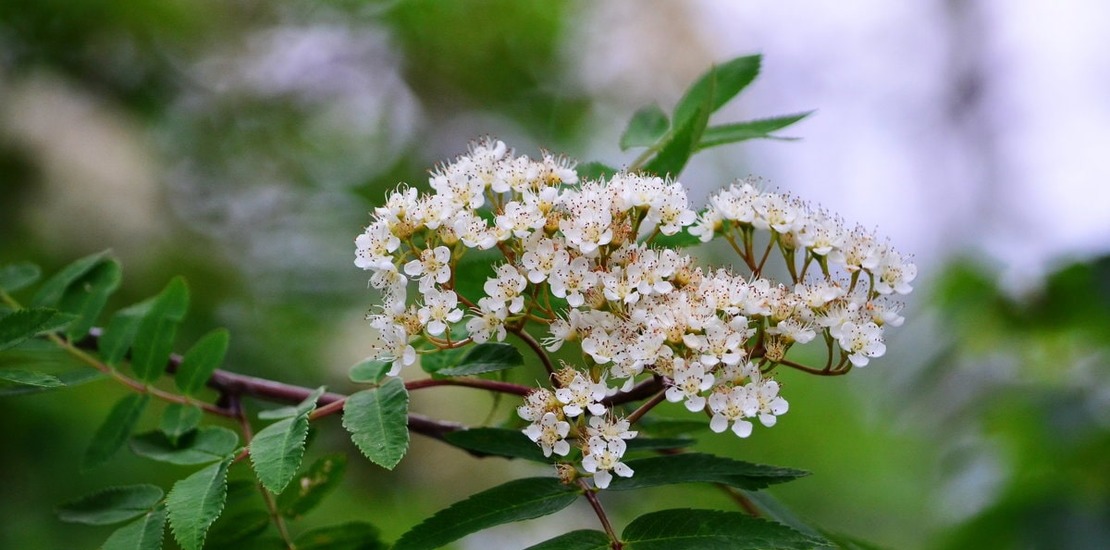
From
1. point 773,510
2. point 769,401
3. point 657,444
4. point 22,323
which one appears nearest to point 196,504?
point 22,323

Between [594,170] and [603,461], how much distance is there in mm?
494

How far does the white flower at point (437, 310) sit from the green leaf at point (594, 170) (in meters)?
0.32

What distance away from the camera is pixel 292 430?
1.11m

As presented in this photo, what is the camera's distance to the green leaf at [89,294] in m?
1.49

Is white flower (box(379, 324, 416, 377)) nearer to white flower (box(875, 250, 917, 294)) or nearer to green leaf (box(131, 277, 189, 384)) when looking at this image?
green leaf (box(131, 277, 189, 384))

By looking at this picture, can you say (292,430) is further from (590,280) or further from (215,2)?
(215,2)

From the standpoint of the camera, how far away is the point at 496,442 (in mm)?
1213

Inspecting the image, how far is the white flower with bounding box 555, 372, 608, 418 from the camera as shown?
3.54 ft

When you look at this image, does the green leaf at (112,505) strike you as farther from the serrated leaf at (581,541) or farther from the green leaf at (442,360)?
the serrated leaf at (581,541)

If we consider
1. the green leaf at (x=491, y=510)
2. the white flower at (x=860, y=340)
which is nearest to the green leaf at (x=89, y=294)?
the green leaf at (x=491, y=510)

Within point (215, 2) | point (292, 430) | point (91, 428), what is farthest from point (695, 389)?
point (215, 2)

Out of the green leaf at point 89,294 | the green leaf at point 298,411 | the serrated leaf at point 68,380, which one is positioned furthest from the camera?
the green leaf at point 89,294

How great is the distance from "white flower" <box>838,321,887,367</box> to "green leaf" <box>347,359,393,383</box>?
59 cm

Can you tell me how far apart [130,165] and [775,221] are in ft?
10.2
